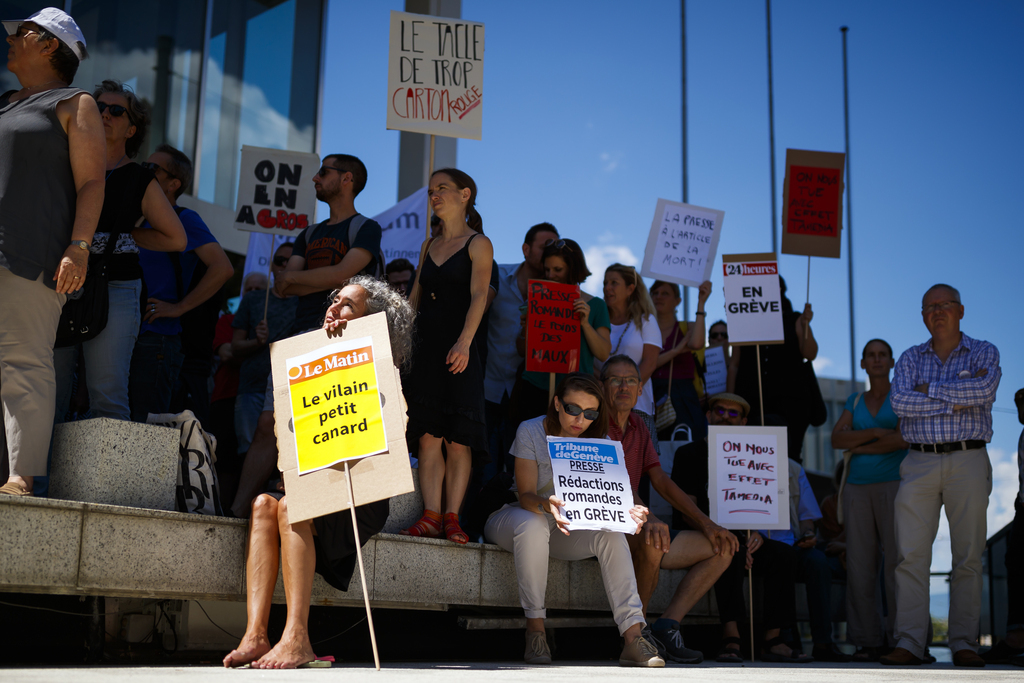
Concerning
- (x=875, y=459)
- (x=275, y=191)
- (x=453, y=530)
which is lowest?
(x=453, y=530)

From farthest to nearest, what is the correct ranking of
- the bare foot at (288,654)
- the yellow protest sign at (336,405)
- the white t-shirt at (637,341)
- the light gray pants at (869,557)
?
1. the white t-shirt at (637,341)
2. the light gray pants at (869,557)
3. the yellow protest sign at (336,405)
4. the bare foot at (288,654)

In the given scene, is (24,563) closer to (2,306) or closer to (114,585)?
(114,585)

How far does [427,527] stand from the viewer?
4.60 m

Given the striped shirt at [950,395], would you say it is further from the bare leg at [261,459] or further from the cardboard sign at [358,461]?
the bare leg at [261,459]

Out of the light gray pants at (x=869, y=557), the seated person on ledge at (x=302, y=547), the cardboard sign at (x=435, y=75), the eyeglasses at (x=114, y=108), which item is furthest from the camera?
the light gray pants at (x=869, y=557)

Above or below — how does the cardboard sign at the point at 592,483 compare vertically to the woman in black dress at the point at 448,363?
below

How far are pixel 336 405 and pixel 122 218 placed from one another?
123 cm

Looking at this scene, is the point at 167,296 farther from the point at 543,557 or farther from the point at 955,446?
the point at 955,446

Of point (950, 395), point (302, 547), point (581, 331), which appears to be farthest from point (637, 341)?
point (302, 547)

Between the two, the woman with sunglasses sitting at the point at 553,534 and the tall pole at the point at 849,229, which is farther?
the tall pole at the point at 849,229

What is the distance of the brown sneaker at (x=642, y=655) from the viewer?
434 cm

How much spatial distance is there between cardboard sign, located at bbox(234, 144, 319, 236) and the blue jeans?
258cm

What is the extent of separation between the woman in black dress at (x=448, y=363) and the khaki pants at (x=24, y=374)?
5.26 feet

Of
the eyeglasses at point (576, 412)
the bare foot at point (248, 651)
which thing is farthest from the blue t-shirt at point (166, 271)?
the eyeglasses at point (576, 412)
